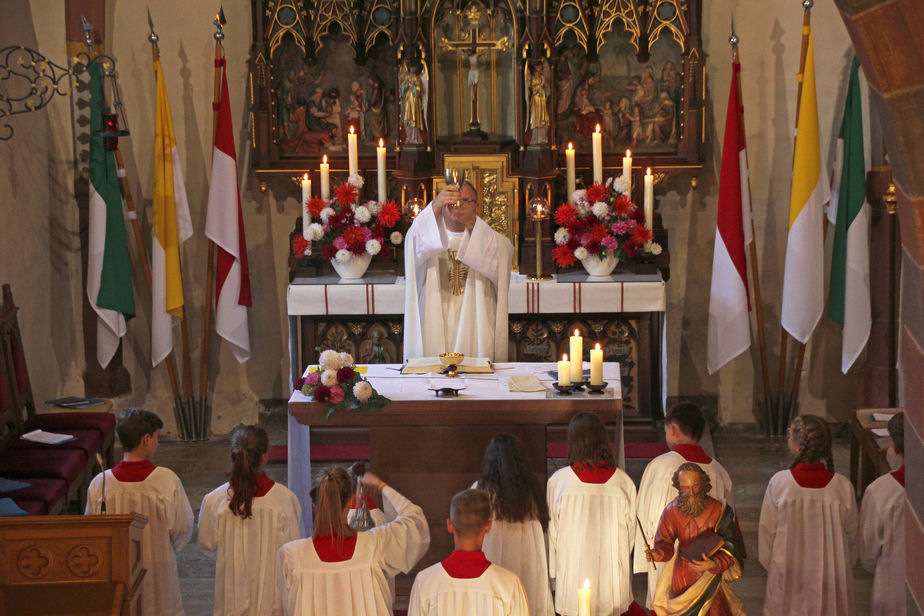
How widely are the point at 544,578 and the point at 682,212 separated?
18.8ft

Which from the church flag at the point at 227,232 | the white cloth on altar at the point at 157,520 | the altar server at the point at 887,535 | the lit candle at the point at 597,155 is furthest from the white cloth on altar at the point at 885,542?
the church flag at the point at 227,232

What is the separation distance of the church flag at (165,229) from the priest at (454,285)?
9.74 ft

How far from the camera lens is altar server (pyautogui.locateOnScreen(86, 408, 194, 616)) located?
6137 millimetres

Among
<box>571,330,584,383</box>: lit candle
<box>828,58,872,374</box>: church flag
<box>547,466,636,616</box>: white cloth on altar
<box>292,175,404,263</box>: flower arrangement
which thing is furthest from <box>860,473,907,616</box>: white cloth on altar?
<box>292,175,404,263</box>: flower arrangement

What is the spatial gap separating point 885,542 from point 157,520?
12.6 feet

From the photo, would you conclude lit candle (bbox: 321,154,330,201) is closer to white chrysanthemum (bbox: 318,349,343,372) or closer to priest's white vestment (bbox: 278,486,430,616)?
white chrysanthemum (bbox: 318,349,343,372)

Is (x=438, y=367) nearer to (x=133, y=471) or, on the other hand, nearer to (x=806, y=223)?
(x=133, y=471)

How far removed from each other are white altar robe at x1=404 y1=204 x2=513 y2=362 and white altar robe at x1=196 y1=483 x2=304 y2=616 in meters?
2.41

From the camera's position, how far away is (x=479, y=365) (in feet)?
23.7

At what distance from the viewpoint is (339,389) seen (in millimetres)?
6281

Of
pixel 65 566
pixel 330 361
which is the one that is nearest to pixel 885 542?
pixel 330 361

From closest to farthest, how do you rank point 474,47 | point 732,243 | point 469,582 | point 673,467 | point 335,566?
1. point 469,582
2. point 335,566
3. point 673,467
4. point 732,243
5. point 474,47

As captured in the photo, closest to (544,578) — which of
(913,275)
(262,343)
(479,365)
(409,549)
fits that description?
(409,549)

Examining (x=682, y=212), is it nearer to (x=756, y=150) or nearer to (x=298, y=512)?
(x=756, y=150)
